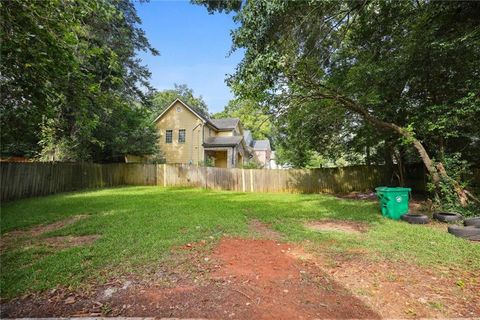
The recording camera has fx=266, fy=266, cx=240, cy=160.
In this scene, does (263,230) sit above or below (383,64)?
below

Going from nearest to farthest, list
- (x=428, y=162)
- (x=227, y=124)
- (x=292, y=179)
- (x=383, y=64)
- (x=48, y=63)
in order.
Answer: (x=48, y=63) → (x=428, y=162) → (x=383, y=64) → (x=292, y=179) → (x=227, y=124)

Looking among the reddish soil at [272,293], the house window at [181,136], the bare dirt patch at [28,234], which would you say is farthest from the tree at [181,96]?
the reddish soil at [272,293]

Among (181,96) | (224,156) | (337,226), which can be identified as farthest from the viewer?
(181,96)

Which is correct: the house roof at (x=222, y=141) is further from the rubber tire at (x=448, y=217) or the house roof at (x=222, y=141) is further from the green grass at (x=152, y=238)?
the rubber tire at (x=448, y=217)

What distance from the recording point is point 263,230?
582cm

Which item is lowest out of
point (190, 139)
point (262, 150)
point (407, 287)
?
point (407, 287)

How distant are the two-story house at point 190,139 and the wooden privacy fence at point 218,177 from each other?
4.80 metres

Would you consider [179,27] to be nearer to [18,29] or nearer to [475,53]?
[18,29]

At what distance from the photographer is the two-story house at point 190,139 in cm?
2117

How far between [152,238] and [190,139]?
17.2 metres

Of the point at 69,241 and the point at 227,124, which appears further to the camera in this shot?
the point at 227,124

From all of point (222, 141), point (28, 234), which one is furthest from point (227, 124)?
point (28, 234)

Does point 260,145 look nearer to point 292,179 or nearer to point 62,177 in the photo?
point 292,179

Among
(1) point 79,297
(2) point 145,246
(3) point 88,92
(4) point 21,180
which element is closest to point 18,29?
(3) point 88,92
